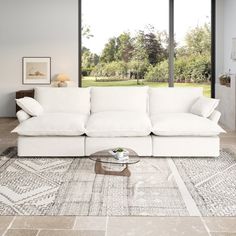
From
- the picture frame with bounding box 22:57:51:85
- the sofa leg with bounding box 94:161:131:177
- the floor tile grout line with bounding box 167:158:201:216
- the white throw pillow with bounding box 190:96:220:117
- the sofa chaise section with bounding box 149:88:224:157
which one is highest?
the picture frame with bounding box 22:57:51:85

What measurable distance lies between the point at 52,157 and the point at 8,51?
4794 millimetres

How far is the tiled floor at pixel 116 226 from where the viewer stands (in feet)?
8.33

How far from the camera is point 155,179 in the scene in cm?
377

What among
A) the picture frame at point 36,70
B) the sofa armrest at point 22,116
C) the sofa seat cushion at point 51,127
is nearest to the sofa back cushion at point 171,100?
the sofa seat cushion at point 51,127

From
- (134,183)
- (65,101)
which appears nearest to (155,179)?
(134,183)

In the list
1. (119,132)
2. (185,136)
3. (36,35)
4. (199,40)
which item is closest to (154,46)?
(199,40)

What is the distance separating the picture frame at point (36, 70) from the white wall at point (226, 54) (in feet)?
12.2

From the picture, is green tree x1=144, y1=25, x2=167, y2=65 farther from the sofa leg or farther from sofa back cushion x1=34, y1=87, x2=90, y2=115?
the sofa leg

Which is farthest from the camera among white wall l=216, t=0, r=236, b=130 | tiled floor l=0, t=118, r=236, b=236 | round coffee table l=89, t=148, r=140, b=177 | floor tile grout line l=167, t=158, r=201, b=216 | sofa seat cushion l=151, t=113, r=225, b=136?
white wall l=216, t=0, r=236, b=130

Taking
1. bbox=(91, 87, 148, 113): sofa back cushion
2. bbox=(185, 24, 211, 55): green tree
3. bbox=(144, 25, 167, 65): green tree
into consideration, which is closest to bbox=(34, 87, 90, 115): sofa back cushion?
bbox=(91, 87, 148, 113): sofa back cushion

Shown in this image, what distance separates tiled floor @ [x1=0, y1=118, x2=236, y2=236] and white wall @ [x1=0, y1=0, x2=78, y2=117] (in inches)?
251

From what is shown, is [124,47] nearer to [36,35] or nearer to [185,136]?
[36,35]

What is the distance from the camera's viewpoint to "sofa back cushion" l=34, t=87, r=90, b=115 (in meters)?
5.31

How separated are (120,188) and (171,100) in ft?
7.22
